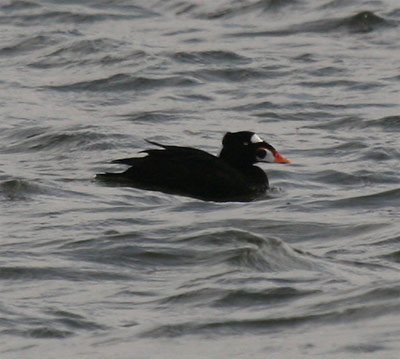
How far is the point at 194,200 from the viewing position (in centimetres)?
1246

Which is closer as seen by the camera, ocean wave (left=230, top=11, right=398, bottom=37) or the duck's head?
the duck's head

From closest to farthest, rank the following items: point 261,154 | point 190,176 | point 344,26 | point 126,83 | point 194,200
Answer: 1. point 194,200
2. point 190,176
3. point 261,154
4. point 126,83
5. point 344,26

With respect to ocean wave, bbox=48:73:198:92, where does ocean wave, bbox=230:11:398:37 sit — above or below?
above

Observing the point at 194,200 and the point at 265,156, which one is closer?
the point at 194,200

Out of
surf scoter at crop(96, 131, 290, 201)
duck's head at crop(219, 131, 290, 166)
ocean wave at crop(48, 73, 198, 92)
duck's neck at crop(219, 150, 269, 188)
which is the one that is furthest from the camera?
ocean wave at crop(48, 73, 198, 92)

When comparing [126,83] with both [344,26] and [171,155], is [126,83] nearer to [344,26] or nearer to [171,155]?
[344,26]

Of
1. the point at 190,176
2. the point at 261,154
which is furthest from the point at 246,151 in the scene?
the point at 190,176

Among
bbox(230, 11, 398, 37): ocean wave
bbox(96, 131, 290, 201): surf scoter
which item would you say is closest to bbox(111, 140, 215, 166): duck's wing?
bbox(96, 131, 290, 201): surf scoter

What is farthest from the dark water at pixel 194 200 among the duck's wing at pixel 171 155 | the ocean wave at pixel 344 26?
the duck's wing at pixel 171 155

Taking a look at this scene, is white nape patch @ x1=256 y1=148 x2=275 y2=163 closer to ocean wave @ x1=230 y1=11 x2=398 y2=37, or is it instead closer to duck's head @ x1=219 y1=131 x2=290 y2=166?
duck's head @ x1=219 y1=131 x2=290 y2=166

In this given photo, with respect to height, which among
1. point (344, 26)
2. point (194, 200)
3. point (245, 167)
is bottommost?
point (194, 200)

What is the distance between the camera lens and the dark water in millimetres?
8648

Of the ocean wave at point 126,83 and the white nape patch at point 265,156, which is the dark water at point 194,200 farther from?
the white nape patch at point 265,156

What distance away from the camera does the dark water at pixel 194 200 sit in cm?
865
